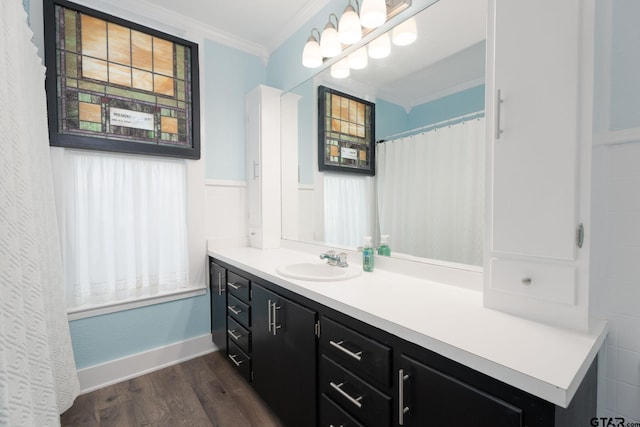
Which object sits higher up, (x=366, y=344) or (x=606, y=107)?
(x=606, y=107)

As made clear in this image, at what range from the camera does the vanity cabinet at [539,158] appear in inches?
32.0

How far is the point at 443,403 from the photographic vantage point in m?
0.77

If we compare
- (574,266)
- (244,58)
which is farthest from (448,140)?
(244,58)

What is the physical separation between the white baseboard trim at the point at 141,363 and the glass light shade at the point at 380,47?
232cm

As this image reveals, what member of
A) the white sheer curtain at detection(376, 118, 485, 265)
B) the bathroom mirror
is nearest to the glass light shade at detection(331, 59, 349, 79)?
the bathroom mirror

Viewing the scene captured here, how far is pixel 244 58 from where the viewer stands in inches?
95.8

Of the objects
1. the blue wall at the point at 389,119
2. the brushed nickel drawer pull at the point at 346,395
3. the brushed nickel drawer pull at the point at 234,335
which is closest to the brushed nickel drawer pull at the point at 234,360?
the brushed nickel drawer pull at the point at 234,335

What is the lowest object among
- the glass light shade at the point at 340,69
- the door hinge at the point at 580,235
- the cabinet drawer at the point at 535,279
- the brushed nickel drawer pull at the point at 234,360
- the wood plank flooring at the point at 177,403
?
the wood plank flooring at the point at 177,403

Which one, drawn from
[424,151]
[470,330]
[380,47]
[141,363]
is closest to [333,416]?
[470,330]

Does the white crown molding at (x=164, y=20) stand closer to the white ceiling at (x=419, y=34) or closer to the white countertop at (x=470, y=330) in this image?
the white ceiling at (x=419, y=34)

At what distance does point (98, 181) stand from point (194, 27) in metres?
1.32

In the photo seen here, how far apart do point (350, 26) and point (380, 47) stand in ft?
0.67

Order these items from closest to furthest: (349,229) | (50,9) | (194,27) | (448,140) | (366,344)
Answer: (366,344) < (448,140) < (50,9) < (349,229) < (194,27)

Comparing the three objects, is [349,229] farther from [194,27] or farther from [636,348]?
[194,27]
